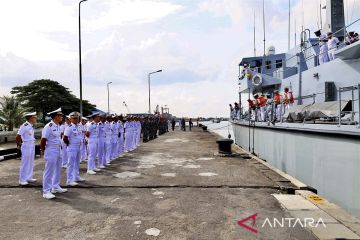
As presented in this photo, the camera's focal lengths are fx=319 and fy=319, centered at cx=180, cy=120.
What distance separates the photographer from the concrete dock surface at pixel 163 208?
14.0 ft

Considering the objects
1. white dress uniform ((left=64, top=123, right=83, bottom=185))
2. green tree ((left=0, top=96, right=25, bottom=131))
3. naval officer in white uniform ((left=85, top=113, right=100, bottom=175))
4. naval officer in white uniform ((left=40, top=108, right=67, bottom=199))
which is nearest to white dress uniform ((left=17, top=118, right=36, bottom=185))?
white dress uniform ((left=64, top=123, right=83, bottom=185))

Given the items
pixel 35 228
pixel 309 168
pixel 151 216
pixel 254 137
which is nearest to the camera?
pixel 35 228

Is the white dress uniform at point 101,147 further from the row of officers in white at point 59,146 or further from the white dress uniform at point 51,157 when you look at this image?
the white dress uniform at point 51,157

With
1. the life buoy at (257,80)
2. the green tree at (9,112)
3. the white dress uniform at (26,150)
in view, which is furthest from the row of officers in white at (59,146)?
the green tree at (9,112)

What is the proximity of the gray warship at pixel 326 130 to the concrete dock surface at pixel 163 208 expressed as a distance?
0.82 meters

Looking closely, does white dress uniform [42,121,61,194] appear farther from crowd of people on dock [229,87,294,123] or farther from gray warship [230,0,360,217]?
crowd of people on dock [229,87,294,123]

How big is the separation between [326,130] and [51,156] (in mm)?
5697

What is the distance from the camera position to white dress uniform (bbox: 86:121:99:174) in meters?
8.96

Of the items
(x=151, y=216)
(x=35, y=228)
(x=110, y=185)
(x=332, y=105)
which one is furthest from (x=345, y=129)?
(x=35, y=228)

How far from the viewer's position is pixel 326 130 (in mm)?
6750

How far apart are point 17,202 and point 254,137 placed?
1138 cm

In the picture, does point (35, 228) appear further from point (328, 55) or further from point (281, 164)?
point (328, 55)

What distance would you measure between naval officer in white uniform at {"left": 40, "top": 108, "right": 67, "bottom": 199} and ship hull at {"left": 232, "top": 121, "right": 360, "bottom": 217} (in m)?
5.55

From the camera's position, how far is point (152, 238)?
4.08 m
